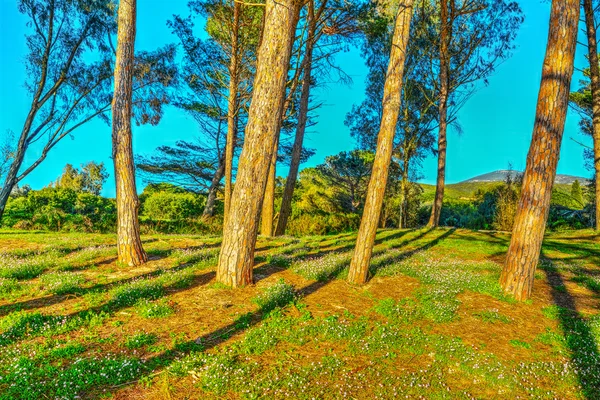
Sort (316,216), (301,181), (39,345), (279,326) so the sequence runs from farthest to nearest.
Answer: (301,181) → (316,216) → (279,326) → (39,345)

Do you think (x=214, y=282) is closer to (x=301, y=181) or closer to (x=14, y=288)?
(x=14, y=288)

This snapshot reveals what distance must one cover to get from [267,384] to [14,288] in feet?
17.0

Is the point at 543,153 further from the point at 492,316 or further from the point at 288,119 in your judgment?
the point at 288,119

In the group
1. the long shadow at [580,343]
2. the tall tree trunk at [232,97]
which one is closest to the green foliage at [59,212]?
the tall tree trunk at [232,97]

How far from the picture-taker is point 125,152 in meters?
7.62

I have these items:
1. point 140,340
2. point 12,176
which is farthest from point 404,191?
point 12,176

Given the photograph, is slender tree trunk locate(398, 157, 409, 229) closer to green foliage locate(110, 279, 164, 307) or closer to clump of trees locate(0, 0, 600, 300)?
clump of trees locate(0, 0, 600, 300)

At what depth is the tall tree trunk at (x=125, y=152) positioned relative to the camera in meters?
7.53

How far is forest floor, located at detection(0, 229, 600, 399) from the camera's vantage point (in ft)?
11.5

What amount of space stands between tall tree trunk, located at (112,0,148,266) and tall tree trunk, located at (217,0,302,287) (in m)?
2.71

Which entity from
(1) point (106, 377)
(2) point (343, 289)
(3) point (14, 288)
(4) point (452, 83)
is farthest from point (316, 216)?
(1) point (106, 377)

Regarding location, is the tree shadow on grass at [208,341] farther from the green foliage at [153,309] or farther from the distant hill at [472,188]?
the distant hill at [472,188]

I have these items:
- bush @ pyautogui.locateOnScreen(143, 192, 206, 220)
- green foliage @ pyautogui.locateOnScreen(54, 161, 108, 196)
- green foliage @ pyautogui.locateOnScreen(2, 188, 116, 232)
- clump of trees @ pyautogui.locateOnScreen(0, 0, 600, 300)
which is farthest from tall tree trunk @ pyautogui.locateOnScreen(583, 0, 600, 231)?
green foliage @ pyautogui.locateOnScreen(54, 161, 108, 196)

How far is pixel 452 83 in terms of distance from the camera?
19.6 m
